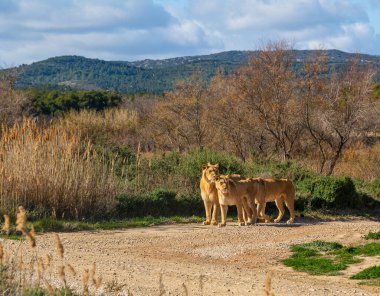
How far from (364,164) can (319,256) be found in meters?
15.0

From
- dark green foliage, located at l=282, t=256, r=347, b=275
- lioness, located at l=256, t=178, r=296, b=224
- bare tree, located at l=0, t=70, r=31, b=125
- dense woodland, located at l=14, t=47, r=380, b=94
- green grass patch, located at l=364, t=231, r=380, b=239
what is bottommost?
dark green foliage, located at l=282, t=256, r=347, b=275

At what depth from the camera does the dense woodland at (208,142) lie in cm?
1623

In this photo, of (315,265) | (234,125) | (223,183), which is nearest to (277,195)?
(223,183)

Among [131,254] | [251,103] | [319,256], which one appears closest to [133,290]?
[131,254]

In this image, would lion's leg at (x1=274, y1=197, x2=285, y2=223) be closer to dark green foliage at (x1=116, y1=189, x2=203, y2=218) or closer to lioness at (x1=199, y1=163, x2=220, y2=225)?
lioness at (x1=199, y1=163, x2=220, y2=225)

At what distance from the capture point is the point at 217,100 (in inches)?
1233

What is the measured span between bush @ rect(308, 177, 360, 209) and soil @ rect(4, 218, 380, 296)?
1370 millimetres

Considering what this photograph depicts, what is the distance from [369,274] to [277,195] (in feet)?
19.4

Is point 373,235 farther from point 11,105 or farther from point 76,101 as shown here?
point 76,101

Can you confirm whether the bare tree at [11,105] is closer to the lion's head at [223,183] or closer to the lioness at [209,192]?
the lioness at [209,192]

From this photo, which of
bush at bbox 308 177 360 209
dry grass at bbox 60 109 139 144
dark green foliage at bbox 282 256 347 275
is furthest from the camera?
dry grass at bbox 60 109 139 144

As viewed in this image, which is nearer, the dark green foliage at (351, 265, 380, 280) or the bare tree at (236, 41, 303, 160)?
the dark green foliage at (351, 265, 380, 280)

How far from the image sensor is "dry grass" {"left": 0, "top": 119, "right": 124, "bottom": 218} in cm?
1575

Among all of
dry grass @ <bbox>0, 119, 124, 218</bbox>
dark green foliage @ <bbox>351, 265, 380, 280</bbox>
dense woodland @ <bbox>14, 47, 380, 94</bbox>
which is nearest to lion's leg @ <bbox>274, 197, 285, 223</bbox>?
dry grass @ <bbox>0, 119, 124, 218</bbox>
